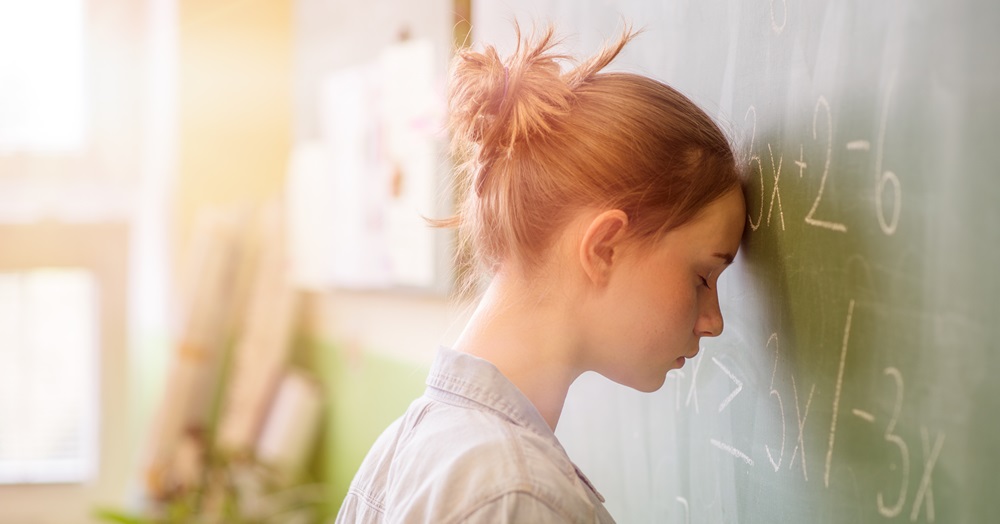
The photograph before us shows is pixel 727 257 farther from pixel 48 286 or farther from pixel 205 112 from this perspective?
pixel 48 286

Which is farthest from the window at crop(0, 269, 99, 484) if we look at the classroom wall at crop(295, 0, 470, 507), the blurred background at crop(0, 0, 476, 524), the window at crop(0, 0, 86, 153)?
the classroom wall at crop(295, 0, 470, 507)

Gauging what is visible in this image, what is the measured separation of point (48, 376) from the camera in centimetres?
352

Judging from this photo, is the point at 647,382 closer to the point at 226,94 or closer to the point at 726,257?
the point at 726,257

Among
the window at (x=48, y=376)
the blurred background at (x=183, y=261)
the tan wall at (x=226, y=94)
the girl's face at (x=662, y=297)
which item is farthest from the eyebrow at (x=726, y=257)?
the window at (x=48, y=376)

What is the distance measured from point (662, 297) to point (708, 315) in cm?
9

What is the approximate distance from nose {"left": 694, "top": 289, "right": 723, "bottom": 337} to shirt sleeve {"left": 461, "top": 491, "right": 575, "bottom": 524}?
0.31 meters

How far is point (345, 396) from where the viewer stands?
9.12 feet

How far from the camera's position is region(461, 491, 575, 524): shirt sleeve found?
74 centimetres

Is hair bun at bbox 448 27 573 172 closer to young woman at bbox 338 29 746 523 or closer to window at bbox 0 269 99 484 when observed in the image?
young woman at bbox 338 29 746 523

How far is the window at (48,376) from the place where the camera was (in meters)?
3.46

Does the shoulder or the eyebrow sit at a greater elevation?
the eyebrow

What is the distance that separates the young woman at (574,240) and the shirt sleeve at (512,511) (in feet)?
0.36

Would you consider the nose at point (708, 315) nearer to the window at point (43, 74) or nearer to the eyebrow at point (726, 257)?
the eyebrow at point (726, 257)

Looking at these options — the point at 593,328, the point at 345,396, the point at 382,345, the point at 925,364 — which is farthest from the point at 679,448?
the point at 345,396
